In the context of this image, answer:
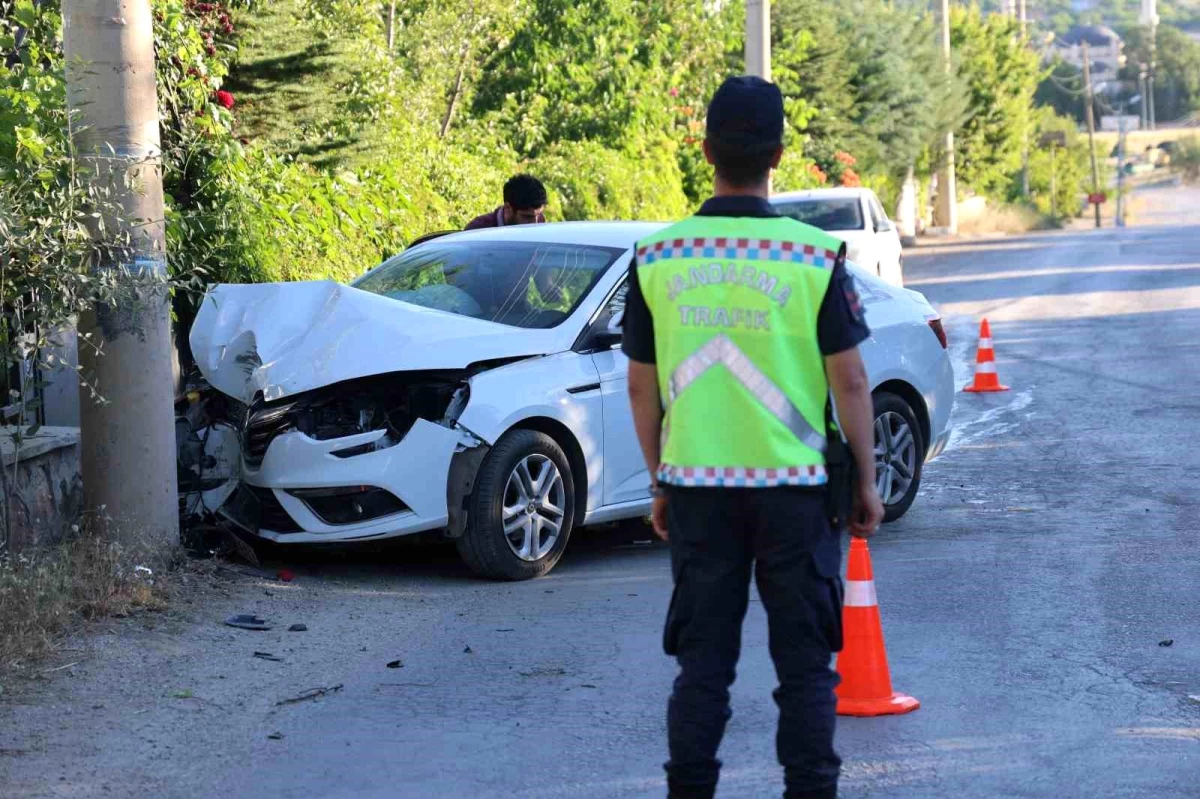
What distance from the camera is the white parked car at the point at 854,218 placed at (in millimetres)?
19750

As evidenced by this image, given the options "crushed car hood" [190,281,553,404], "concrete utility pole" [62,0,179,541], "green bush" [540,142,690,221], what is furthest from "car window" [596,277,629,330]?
"green bush" [540,142,690,221]

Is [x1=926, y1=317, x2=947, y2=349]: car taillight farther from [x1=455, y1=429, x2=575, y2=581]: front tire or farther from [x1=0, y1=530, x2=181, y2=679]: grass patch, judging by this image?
[x1=0, y1=530, x2=181, y2=679]: grass patch

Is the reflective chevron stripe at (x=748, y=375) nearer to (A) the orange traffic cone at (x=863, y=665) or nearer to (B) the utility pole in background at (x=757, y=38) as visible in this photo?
(A) the orange traffic cone at (x=863, y=665)

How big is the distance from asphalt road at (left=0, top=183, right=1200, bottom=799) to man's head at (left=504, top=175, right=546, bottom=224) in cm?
274

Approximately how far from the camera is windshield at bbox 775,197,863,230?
66.1ft

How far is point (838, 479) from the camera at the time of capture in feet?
12.7

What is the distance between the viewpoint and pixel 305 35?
13.8 metres

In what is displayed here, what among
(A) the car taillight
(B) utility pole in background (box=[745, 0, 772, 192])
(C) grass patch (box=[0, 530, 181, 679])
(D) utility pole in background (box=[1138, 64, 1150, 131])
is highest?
(D) utility pole in background (box=[1138, 64, 1150, 131])

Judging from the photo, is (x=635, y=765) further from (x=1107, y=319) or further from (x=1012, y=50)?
(x=1012, y=50)

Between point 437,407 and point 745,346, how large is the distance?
386cm

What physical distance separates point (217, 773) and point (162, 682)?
39.7 inches

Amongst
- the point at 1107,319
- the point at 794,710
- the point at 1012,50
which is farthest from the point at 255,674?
the point at 1012,50

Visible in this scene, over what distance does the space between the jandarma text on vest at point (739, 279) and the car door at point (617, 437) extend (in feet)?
12.9

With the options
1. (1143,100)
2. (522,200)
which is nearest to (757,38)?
(522,200)
